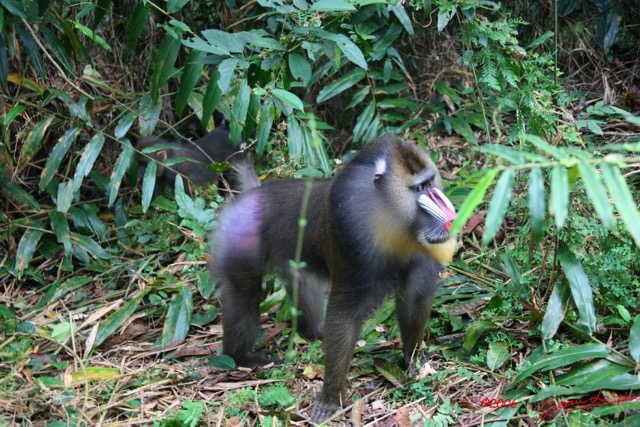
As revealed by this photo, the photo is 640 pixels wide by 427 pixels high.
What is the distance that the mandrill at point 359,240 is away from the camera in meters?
3.42

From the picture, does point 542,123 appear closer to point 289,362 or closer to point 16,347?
point 289,362

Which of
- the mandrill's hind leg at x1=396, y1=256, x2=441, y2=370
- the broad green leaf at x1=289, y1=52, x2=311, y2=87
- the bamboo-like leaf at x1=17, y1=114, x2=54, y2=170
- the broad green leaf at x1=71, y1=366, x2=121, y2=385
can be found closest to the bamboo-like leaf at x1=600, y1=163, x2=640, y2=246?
the mandrill's hind leg at x1=396, y1=256, x2=441, y2=370

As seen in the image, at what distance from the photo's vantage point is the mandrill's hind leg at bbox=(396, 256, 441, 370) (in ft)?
12.2

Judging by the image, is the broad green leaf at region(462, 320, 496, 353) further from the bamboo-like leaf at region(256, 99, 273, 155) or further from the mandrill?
the bamboo-like leaf at region(256, 99, 273, 155)

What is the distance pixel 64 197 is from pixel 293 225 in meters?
2.24

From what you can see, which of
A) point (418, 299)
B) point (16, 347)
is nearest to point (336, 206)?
point (418, 299)

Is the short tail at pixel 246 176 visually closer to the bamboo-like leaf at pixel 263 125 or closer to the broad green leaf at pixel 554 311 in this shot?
the bamboo-like leaf at pixel 263 125

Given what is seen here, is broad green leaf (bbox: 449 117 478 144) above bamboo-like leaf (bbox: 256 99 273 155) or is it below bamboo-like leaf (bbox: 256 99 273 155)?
below

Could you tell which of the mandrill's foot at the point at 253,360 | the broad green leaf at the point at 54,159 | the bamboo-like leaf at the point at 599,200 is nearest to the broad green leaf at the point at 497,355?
the mandrill's foot at the point at 253,360

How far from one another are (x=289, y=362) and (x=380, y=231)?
1160 mm

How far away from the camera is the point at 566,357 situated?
11.2 feet

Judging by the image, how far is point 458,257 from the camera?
4926mm

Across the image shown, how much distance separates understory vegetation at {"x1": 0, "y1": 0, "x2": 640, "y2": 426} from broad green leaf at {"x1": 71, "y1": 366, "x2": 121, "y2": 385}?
0.02 metres

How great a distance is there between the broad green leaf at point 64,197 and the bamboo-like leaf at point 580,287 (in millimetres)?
3471
